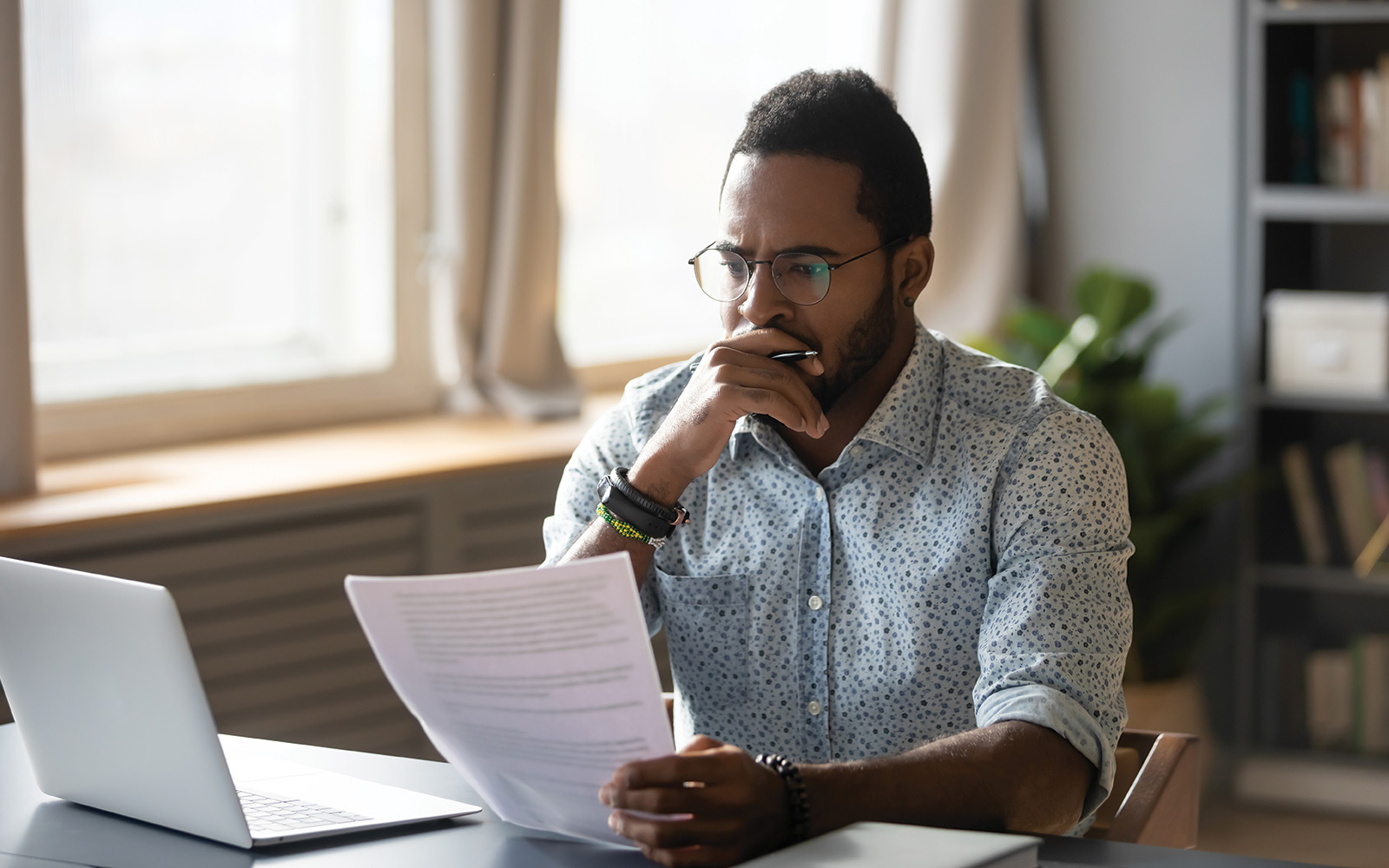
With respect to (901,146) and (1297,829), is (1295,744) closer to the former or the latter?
(1297,829)

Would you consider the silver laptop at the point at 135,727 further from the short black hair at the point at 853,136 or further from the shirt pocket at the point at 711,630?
the short black hair at the point at 853,136

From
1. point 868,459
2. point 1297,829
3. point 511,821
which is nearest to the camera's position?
point 511,821

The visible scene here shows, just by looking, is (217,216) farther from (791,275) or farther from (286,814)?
(286,814)

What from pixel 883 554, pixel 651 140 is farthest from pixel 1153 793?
pixel 651 140

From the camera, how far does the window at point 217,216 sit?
2.72 metres

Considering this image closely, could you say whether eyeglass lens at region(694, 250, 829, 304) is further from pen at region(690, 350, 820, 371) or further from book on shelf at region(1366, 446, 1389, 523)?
book on shelf at region(1366, 446, 1389, 523)

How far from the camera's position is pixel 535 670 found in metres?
1.05

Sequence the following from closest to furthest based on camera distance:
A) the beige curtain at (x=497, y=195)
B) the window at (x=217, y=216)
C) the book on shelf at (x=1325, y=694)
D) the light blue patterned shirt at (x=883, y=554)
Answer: the light blue patterned shirt at (x=883, y=554) → the window at (x=217, y=216) → the beige curtain at (x=497, y=195) → the book on shelf at (x=1325, y=694)

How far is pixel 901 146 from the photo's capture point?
1.63m

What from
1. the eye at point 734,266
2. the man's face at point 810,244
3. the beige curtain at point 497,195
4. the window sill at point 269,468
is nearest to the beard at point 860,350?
the man's face at point 810,244

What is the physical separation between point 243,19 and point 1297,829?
107 inches

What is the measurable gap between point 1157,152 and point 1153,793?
2.63 m

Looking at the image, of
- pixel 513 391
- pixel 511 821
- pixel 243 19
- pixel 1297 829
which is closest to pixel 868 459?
pixel 511 821

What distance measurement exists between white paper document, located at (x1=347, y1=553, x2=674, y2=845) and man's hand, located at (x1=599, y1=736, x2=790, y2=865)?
0.02 m
